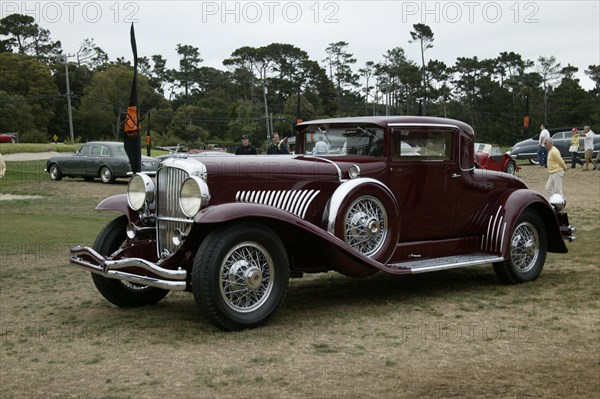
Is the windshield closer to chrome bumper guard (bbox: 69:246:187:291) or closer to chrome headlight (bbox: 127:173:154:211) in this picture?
chrome headlight (bbox: 127:173:154:211)

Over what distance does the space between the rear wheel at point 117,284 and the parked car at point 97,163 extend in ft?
63.2

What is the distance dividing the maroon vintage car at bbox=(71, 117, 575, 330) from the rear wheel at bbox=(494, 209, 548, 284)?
0.05 feet

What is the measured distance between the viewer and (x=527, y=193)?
8336 millimetres

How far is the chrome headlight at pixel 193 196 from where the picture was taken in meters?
6.13

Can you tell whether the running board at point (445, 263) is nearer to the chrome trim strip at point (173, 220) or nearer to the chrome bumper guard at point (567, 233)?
the chrome bumper guard at point (567, 233)

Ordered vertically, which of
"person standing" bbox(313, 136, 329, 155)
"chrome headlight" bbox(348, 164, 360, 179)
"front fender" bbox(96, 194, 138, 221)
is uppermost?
"person standing" bbox(313, 136, 329, 155)

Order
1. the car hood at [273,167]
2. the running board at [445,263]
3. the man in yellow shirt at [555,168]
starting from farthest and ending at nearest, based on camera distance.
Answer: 1. the man in yellow shirt at [555,168]
2. the running board at [445,263]
3. the car hood at [273,167]

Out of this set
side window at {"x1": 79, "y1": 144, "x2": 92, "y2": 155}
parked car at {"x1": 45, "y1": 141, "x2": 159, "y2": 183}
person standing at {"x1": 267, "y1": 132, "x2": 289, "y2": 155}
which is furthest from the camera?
side window at {"x1": 79, "y1": 144, "x2": 92, "y2": 155}

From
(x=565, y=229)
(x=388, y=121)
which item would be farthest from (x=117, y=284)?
(x=565, y=229)

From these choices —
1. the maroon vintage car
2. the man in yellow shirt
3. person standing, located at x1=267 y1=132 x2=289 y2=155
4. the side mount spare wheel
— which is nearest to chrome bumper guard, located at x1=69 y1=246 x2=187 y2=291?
the maroon vintage car

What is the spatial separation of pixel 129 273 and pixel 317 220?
1.88 m

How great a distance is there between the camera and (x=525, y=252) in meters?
8.34

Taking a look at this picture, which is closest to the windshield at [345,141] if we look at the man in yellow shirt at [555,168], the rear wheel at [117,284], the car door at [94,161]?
the rear wheel at [117,284]

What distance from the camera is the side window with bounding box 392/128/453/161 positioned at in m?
7.52
